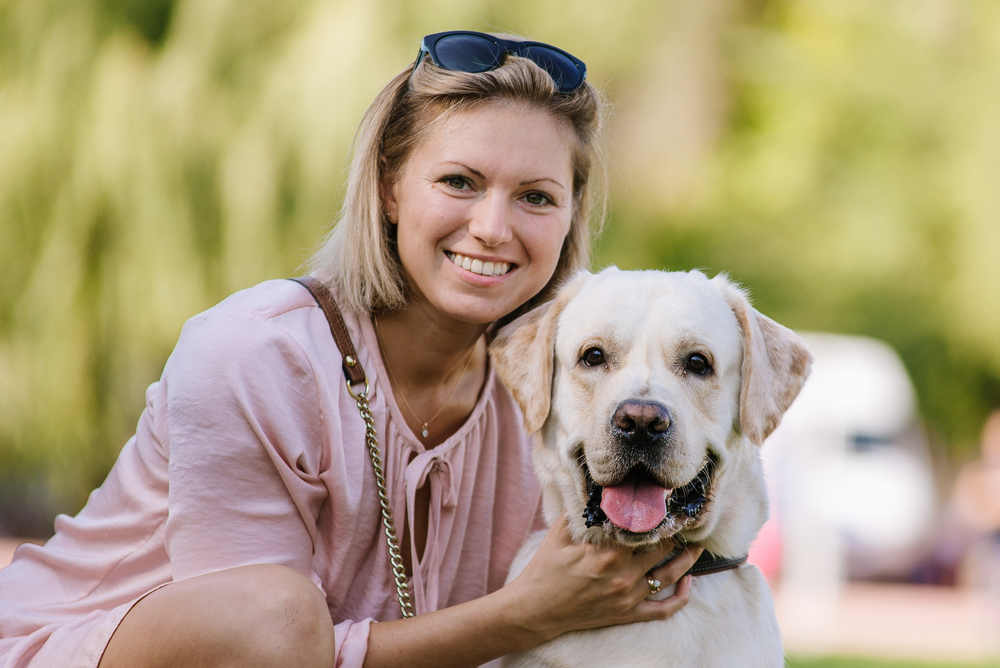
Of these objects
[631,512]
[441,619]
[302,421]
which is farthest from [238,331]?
[631,512]

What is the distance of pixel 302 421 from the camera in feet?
9.55

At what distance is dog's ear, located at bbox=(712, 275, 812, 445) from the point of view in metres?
2.91

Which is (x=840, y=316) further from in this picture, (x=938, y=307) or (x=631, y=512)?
(x=631, y=512)

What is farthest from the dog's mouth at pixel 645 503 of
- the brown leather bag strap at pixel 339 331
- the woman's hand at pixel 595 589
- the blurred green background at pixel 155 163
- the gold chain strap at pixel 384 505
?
the blurred green background at pixel 155 163

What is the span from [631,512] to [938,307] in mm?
12794

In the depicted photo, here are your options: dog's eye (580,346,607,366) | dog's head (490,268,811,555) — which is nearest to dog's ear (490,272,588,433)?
dog's head (490,268,811,555)

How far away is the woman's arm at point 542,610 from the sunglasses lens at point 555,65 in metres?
1.28

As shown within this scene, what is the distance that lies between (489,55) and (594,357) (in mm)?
896

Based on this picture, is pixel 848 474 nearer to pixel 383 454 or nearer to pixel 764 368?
pixel 764 368

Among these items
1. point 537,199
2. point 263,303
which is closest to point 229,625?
point 263,303

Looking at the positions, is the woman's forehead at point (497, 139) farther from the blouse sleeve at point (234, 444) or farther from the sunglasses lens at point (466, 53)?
the blouse sleeve at point (234, 444)

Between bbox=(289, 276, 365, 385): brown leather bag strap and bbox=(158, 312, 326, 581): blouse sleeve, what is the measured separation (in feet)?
0.51

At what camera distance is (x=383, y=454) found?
10.2ft

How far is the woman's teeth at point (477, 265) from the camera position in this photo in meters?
3.13
